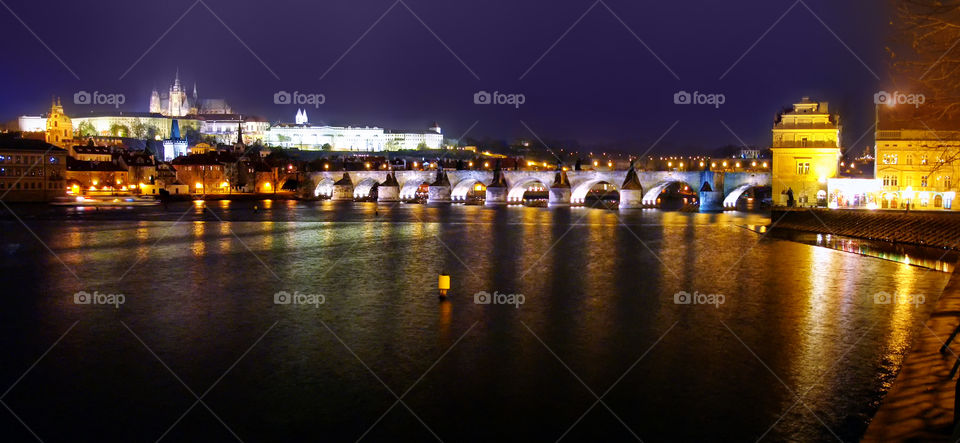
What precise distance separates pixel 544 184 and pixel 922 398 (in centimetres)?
6161

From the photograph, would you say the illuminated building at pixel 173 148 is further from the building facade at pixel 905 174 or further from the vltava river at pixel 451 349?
the vltava river at pixel 451 349

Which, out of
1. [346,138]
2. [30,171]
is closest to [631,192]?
[30,171]

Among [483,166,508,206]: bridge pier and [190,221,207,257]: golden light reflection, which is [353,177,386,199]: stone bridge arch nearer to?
[483,166,508,206]: bridge pier

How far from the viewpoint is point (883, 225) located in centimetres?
2781

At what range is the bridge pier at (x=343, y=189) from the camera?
7638 cm

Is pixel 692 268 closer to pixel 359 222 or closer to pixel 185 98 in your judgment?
pixel 359 222

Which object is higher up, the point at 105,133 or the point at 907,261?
the point at 105,133

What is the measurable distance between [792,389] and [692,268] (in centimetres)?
1060

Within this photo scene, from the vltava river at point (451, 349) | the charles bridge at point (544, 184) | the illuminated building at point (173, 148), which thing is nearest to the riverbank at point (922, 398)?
the vltava river at point (451, 349)

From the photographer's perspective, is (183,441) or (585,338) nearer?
(183,441)

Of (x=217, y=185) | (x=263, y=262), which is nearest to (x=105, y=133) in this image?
(x=217, y=185)

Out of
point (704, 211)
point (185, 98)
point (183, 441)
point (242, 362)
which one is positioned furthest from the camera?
point (185, 98)

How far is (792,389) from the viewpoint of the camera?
775 centimetres

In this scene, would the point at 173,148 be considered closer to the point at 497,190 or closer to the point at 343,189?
the point at 343,189
